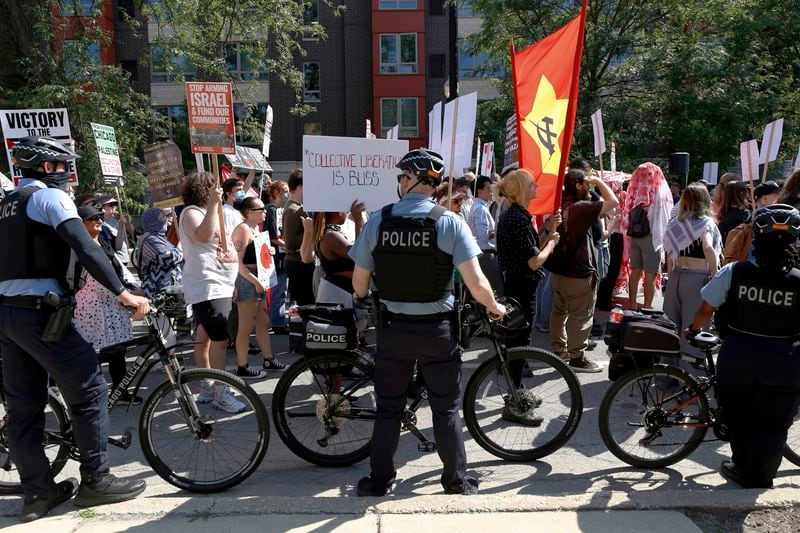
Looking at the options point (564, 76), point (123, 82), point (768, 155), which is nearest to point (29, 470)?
point (564, 76)

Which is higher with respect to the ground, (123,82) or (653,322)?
(123,82)

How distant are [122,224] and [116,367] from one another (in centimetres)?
389

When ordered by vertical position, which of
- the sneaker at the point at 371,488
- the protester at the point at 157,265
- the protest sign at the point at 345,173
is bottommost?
the sneaker at the point at 371,488

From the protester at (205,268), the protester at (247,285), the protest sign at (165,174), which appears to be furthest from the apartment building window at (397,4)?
the protester at (205,268)

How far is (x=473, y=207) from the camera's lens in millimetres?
8773

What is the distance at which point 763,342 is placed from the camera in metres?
3.99

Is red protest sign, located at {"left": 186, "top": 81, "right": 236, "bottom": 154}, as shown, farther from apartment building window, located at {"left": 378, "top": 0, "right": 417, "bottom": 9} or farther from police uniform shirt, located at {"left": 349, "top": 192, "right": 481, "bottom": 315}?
apartment building window, located at {"left": 378, "top": 0, "right": 417, "bottom": 9}

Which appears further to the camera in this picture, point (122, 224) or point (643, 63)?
point (643, 63)

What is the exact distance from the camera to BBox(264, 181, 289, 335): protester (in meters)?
8.80

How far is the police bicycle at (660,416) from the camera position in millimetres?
4414

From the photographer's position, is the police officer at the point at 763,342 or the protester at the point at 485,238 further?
the protester at the point at 485,238

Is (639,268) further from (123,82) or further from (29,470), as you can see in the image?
(123,82)

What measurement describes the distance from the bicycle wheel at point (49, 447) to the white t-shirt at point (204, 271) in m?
1.56

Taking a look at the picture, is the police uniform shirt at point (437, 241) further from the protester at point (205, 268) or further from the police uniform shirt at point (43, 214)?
the protester at point (205, 268)
